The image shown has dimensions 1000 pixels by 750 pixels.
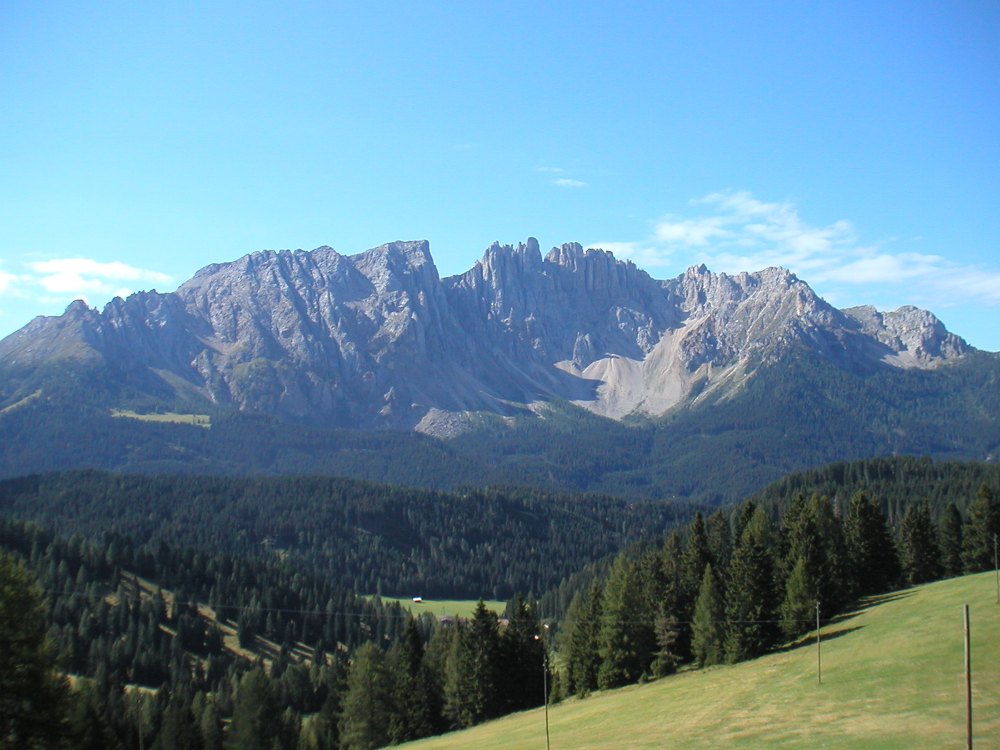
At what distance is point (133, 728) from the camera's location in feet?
270

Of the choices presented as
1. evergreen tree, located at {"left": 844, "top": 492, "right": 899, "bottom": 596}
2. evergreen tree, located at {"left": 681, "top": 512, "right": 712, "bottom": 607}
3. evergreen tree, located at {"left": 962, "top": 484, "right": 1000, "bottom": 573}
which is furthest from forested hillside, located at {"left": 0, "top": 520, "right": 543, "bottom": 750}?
evergreen tree, located at {"left": 962, "top": 484, "right": 1000, "bottom": 573}

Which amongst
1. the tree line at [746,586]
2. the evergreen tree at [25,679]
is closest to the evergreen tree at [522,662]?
the tree line at [746,586]

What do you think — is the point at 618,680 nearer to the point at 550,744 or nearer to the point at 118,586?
the point at 550,744

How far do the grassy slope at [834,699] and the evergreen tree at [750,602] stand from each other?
326 cm

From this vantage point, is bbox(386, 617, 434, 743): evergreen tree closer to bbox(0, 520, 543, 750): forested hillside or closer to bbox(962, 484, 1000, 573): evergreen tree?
bbox(0, 520, 543, 750): forested hillside

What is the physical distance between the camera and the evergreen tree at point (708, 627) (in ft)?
245

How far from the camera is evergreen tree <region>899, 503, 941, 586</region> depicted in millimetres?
92812

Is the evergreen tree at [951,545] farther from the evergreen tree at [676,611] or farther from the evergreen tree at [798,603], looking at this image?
the evergreen tree at [676,611]

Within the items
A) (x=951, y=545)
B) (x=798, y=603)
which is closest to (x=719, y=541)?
(x=951, y=545)

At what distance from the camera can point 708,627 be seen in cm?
7512

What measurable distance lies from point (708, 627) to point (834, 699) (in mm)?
24134

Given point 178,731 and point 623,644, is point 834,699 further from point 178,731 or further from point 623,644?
point 178,731

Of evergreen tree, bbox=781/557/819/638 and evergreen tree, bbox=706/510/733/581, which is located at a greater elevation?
evergreen tree, bbox=706/510/733/581

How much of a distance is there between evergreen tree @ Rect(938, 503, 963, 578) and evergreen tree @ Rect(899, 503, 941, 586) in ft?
9.69
